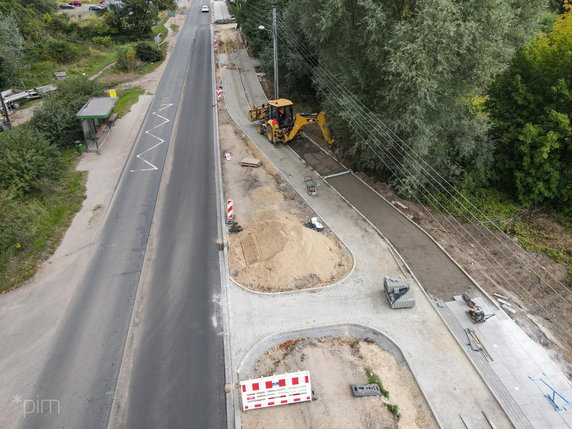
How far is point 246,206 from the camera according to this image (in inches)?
858

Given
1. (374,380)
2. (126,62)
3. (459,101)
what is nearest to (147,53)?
(126,62)

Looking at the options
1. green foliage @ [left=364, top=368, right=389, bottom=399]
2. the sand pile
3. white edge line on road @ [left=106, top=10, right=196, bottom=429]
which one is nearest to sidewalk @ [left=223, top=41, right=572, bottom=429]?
the sand pile

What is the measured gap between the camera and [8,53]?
123 ft

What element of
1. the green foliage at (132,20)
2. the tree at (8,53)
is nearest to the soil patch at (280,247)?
the tree at (8,53)

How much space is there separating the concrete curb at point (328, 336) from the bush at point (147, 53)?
4459cm

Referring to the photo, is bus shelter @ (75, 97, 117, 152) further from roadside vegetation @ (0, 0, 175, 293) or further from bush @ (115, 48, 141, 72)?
bush @ (115, 48, 141, 72)

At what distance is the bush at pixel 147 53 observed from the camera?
4731cm

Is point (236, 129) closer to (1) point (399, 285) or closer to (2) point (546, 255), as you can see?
(1) point (399, 285)

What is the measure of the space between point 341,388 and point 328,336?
2.17 metres

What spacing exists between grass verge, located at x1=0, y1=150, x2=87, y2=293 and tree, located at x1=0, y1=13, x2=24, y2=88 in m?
20.2

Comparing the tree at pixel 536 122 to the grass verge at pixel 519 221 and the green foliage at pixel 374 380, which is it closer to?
the grass verge at pixel 519 221

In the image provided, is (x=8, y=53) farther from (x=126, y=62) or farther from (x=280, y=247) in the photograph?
(x=280, y=247)

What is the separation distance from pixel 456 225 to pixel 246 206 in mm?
11890

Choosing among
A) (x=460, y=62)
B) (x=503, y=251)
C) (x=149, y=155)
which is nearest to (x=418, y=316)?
(x=503, y=251)
